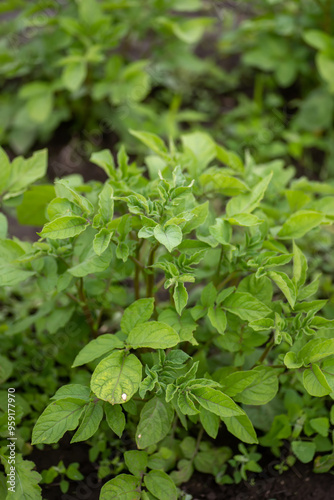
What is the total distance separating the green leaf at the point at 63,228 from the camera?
152 centimetres

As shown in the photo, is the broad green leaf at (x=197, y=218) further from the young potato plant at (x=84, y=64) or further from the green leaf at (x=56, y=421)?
the young potato plant at (x=84, y=64)

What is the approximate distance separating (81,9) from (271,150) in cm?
146

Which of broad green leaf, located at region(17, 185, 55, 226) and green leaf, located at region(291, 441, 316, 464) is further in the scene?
broad green leaf, located at region(17, 185, 55, 226)

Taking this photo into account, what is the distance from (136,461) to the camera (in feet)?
5.47

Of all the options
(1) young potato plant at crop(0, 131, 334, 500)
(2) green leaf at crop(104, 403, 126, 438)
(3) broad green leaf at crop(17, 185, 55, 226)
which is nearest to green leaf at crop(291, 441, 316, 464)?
(1) young potato plant at crop(0, 131, 334, 500)

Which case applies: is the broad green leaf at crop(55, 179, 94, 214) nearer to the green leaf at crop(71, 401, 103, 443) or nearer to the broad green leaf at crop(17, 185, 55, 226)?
the broad green leaf at crop(17, 185, 55, 226)

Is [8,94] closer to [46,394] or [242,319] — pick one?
[46,394]

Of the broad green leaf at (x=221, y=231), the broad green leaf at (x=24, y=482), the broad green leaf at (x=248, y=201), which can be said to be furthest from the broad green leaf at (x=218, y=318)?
the broad green leaf at (x=24, y=482)

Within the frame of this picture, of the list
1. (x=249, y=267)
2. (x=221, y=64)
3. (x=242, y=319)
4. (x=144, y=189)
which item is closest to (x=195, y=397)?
(x=242, y=319)

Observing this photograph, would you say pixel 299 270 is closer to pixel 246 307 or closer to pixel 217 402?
pixel 246 307

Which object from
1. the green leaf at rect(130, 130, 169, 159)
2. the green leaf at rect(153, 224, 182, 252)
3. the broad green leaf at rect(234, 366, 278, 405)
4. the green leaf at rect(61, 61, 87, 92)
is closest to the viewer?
the green leaf at rect(153, 224, 182, 252)

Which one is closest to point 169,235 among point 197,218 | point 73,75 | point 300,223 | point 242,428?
point 197,218

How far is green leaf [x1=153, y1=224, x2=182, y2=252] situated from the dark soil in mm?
969

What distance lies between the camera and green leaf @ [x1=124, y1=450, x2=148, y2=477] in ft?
5.44
